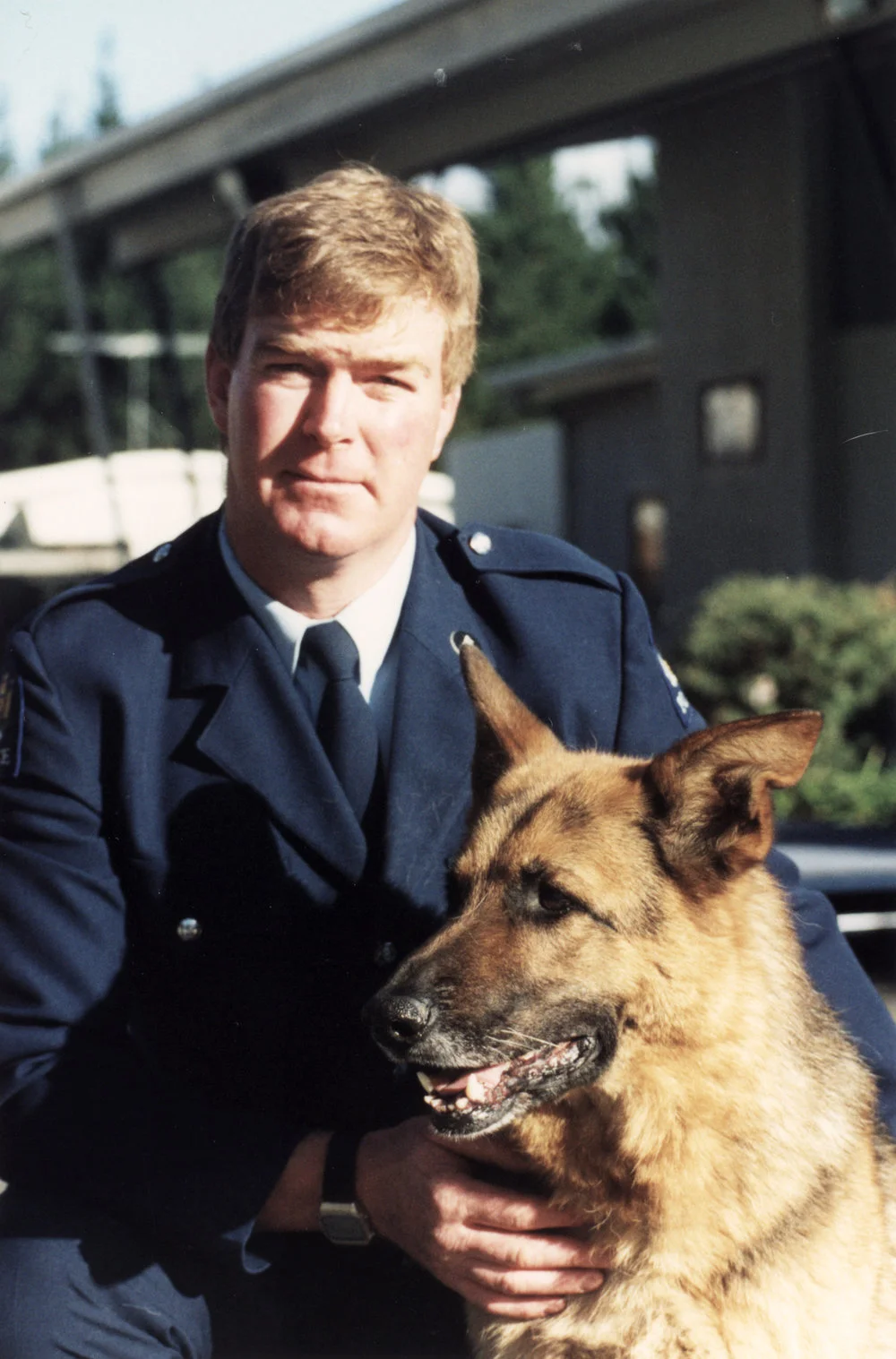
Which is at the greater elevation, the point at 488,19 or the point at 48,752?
the point at 488,19

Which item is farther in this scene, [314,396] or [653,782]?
[314,396]

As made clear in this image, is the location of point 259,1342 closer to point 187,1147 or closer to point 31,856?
point 187,1147

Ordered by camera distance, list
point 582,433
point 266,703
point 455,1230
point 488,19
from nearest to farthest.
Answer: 1. point 455,1230
2. point 266,703
3. point 488,19
4. point 582,433

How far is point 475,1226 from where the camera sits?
260cm

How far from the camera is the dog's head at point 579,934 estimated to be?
2.43 meters

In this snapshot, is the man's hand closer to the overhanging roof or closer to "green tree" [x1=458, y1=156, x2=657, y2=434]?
the overhanging roof

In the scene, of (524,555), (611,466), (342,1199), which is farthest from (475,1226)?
(611,466)

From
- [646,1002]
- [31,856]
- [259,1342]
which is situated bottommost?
[259,1342]

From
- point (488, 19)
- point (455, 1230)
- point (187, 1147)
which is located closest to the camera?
point (455, 1230)

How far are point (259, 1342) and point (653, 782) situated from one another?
1.44 metres

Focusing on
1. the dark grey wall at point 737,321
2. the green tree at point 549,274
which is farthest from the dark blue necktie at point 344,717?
the green tree at point 549,274

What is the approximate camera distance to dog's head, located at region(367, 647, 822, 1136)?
7.98 feet

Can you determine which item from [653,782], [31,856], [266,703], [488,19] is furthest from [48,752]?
[488,19]

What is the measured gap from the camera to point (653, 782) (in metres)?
2.59
